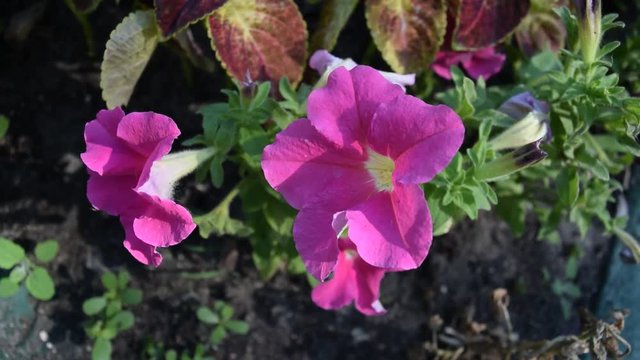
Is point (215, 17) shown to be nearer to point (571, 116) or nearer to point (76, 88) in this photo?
point (76, 88)

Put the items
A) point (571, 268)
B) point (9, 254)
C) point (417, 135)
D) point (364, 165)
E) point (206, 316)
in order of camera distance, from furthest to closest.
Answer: point (571, 268) → point (206, 316) → point (9, 254) → point (364, 165) → point (417, 135)

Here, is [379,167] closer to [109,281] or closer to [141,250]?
[141,250]

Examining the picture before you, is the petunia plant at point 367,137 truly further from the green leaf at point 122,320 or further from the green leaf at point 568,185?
the green leaf at point 122,320

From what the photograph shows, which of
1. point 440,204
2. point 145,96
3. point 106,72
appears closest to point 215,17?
point 106,72

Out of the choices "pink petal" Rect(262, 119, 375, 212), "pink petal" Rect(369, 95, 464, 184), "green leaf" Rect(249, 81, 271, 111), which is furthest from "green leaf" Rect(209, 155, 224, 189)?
"pink petal" Rect(369, 95, 464, 184)

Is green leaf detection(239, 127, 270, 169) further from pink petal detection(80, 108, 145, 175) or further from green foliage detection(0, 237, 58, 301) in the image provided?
green foliage detection(0, 237, 58, 301)

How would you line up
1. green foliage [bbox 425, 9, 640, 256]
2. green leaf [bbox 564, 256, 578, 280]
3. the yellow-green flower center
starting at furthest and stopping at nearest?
green leaf [bbox 564, 256, 578, 280] < green foliage [bbox 425, 9, 640, 256] < the yellow-green flower center

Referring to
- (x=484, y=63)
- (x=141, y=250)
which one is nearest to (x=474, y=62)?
(x=484, y=63)
